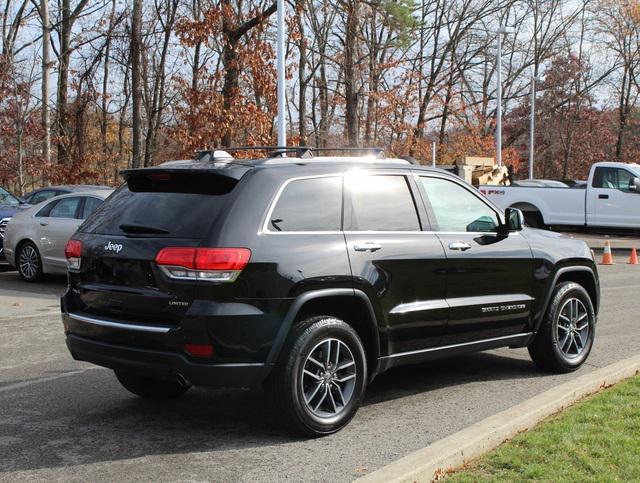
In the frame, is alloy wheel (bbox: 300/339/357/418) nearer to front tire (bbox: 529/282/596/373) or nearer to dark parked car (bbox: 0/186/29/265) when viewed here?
front tire (bbox: 529/282/596/373)

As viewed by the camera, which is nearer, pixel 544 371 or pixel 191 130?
pixel 544 371

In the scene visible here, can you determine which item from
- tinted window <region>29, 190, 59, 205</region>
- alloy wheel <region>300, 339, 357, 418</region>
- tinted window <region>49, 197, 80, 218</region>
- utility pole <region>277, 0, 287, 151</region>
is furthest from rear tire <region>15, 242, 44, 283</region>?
alloy wheel <region>300, 339, 357, 418</region>

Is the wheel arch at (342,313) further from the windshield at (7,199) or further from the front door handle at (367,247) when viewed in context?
the windshield at (7,199)

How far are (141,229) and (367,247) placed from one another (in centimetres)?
155

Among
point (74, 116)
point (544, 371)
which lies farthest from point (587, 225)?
point (74, 116)

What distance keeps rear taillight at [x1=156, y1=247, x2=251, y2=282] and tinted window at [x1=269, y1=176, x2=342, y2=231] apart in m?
0.39

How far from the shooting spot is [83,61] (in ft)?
109

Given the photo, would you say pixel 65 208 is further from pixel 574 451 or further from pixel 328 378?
pixel 574 451

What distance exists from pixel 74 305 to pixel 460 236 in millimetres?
2982

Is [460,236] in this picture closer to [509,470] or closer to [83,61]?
[509,470]

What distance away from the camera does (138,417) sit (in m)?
5.68

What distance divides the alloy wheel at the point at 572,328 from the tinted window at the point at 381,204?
1970 millimetres

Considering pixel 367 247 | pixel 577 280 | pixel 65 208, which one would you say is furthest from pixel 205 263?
pixel 65 208

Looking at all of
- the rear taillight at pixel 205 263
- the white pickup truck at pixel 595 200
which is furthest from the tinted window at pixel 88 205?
the white pickup truck at pixel 595 200
